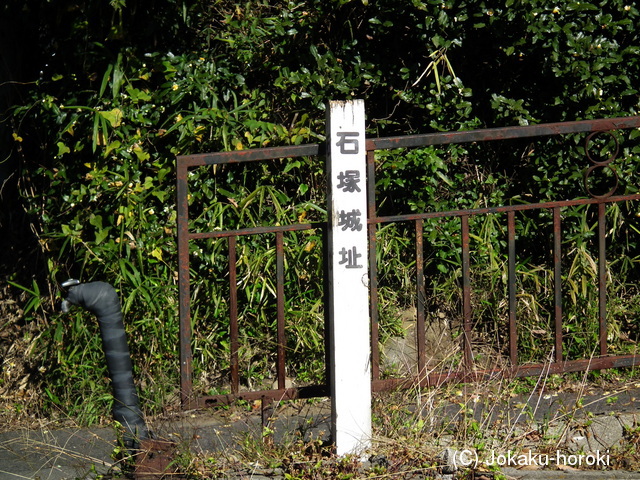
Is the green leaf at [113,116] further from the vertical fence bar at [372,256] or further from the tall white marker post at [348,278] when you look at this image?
the tall white marker post at [348,278]

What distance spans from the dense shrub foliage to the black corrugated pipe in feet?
2.62

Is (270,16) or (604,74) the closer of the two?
(604,74)

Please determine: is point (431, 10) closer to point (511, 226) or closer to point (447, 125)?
point (447, 125)

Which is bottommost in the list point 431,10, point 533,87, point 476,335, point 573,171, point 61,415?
point 61,415

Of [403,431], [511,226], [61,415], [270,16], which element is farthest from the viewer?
[270,16]

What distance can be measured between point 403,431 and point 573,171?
7.52 feet

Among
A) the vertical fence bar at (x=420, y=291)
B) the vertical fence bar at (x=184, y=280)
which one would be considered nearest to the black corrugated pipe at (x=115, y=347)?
the vertical fence bar at (x=184, y=280)

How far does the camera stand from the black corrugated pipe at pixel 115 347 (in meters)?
3.73

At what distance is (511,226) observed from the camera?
13.5ft

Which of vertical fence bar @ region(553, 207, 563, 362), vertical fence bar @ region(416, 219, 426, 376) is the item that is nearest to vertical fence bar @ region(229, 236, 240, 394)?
vertical fence bar @ region(416, 219, 426, 376)

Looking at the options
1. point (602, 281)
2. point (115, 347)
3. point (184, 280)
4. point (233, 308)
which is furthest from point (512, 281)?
point (115, 347)

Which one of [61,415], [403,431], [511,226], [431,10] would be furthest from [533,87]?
[61,415]

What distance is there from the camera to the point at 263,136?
5.11 meters

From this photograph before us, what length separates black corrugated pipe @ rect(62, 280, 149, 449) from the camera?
12.2ft
